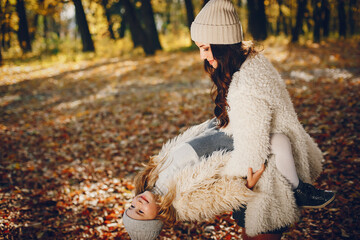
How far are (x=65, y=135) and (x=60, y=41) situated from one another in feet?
41.5

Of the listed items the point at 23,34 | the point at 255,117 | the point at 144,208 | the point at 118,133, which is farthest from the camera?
the point at 23,34

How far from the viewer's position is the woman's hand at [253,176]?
1.75m

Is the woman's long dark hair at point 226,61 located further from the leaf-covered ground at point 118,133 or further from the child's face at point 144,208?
the leaf-covered ground at point 118,133

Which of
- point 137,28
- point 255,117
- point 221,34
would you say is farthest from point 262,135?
point 137,28

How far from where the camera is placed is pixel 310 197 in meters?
1.89

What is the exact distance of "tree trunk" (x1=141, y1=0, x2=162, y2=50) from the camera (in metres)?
12.5

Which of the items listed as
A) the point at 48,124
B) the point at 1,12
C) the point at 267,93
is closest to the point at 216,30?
the point at 267,93

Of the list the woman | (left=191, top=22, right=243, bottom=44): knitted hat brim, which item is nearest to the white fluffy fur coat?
the woman

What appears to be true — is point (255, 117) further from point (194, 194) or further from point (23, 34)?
point (23, 34)

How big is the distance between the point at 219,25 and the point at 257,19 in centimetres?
1150

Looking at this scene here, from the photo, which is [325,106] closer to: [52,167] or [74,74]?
[52,167]

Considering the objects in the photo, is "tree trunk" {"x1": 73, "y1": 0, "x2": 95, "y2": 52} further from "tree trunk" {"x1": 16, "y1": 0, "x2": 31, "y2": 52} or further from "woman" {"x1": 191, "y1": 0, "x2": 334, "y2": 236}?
"woman" {"x1": 191, "y1": 0, "x2": 334, "y2": 236}

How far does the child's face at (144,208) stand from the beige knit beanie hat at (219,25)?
1280 mm

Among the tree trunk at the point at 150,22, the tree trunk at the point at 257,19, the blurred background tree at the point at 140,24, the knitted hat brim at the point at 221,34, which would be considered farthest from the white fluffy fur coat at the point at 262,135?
the tree trunk at the point at 150,22
